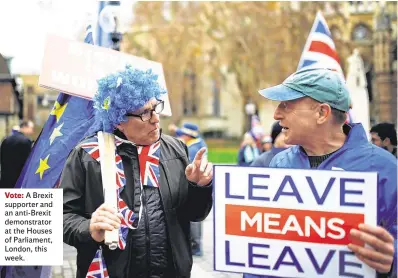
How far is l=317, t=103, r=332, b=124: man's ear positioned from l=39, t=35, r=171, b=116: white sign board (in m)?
1.08

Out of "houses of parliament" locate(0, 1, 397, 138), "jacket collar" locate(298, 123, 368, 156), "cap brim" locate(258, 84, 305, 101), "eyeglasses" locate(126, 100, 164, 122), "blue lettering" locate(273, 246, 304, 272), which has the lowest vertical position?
"blue lettering" locate(273, 246, 304, 272)

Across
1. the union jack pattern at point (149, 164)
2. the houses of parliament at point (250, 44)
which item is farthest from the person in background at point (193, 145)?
the houses of parliament at point (250, 44)

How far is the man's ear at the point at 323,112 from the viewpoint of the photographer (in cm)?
208

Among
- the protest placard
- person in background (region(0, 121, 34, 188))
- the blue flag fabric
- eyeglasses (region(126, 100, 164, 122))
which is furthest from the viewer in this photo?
person in background (region(0, 121, 34, 188))

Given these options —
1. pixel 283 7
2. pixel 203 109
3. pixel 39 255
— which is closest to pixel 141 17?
pixel 283 7

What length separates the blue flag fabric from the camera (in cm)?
367

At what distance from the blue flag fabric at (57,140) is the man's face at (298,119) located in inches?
70.6

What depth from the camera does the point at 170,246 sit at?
7.55 feet

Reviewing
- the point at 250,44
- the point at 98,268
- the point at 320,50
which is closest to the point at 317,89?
the point at 98,268

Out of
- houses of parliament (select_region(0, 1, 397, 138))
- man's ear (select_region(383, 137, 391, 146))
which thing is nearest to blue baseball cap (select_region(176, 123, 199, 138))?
man's ear (select_region(383, 137, 391, 146))

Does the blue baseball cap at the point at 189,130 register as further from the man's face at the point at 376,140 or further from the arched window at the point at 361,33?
the arched window at the point at 361,33

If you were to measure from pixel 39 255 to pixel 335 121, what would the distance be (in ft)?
4.57

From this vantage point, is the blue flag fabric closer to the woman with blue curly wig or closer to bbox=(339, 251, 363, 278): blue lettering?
the woman with blue curly wig

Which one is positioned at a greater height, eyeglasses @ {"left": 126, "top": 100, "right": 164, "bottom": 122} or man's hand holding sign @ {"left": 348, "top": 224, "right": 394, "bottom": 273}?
eyeglasses @ {"left": 126, "top": 100, "right": 164, "bottom": 122}
